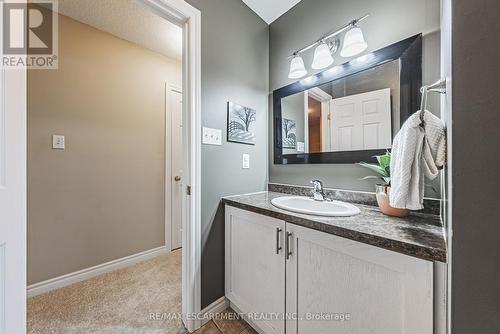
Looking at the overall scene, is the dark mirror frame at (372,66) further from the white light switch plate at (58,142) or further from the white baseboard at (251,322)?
the white light switch plate at (58,142)

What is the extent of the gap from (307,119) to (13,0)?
1.55m

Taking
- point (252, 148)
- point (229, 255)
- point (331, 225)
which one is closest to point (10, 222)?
point (229, 255)

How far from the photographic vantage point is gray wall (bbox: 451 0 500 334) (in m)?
0.37

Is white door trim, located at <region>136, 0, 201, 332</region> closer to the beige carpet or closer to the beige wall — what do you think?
the beige carpet

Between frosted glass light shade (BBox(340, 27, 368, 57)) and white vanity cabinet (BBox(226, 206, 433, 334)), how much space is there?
1098 millimetres

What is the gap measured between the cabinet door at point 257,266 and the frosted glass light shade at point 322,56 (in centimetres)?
112

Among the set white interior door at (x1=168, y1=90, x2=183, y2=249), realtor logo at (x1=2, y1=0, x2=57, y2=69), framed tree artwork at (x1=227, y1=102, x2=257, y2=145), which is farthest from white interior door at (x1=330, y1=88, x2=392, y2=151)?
realtor logo at (x1=2, y1=0, x2=57, y2=69)

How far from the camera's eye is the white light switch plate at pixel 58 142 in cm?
159

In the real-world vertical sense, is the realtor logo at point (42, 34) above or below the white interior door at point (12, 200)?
above

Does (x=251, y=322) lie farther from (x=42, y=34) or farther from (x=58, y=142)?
(x=42, y=34)

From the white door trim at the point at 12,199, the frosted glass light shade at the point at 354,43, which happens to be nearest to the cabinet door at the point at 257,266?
the white door trim at the point at 12,199

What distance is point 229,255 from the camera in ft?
4.35

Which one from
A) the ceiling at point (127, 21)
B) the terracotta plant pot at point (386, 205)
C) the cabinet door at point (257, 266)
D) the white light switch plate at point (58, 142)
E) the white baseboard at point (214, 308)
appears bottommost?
the white baseboard at point (214, 308)

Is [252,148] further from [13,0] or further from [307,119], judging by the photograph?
[13,0]
